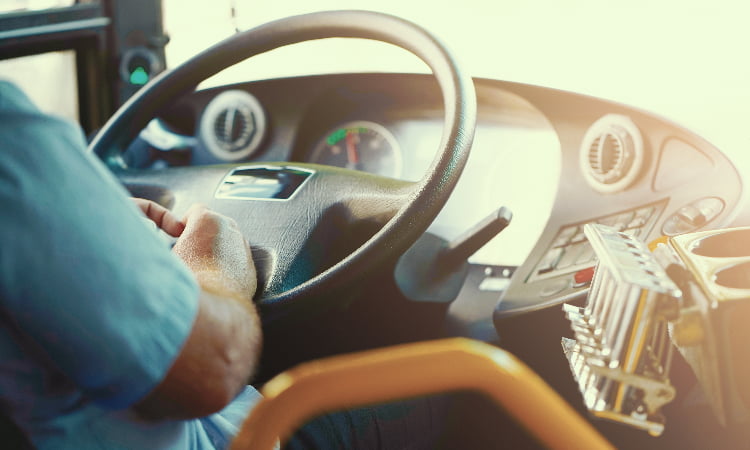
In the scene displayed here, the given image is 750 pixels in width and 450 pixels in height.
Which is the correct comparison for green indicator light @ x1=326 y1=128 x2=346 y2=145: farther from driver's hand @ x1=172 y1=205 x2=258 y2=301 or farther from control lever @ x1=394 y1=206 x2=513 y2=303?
driver's hand @ x1=172 y1=205 x2=258 y2=301

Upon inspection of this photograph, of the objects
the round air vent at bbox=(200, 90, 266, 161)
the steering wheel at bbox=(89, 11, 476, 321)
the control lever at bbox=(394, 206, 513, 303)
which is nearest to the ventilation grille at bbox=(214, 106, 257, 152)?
the round air vent at bbox=(200, 90, 266, 161)

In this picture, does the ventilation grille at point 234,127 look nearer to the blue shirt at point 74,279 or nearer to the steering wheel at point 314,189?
the steering wheel at point 314,189

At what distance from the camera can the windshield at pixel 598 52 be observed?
0.89 meters

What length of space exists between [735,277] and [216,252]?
459 mm

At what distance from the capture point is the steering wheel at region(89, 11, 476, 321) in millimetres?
693

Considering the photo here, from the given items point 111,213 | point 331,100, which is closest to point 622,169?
point 331,100

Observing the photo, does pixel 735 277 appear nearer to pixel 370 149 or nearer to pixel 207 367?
pixel 207 367

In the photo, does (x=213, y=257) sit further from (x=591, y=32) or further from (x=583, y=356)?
(x=591, y=32)

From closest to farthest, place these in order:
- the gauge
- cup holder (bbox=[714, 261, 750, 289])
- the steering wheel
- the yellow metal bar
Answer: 1. the yellow metal bar
2. cup holder (bbox=[714, 261, 750, 289])
3. the steering wheel
4. the gauge

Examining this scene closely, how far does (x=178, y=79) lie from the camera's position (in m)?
0.98

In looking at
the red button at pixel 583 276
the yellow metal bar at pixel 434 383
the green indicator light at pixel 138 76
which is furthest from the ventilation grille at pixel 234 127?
the yellow metal bar at pixel 434 383

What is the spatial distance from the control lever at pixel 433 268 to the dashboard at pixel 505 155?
3.4 inches

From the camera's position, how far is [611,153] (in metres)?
0.96

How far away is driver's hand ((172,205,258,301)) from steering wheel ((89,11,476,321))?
5 centimetres
